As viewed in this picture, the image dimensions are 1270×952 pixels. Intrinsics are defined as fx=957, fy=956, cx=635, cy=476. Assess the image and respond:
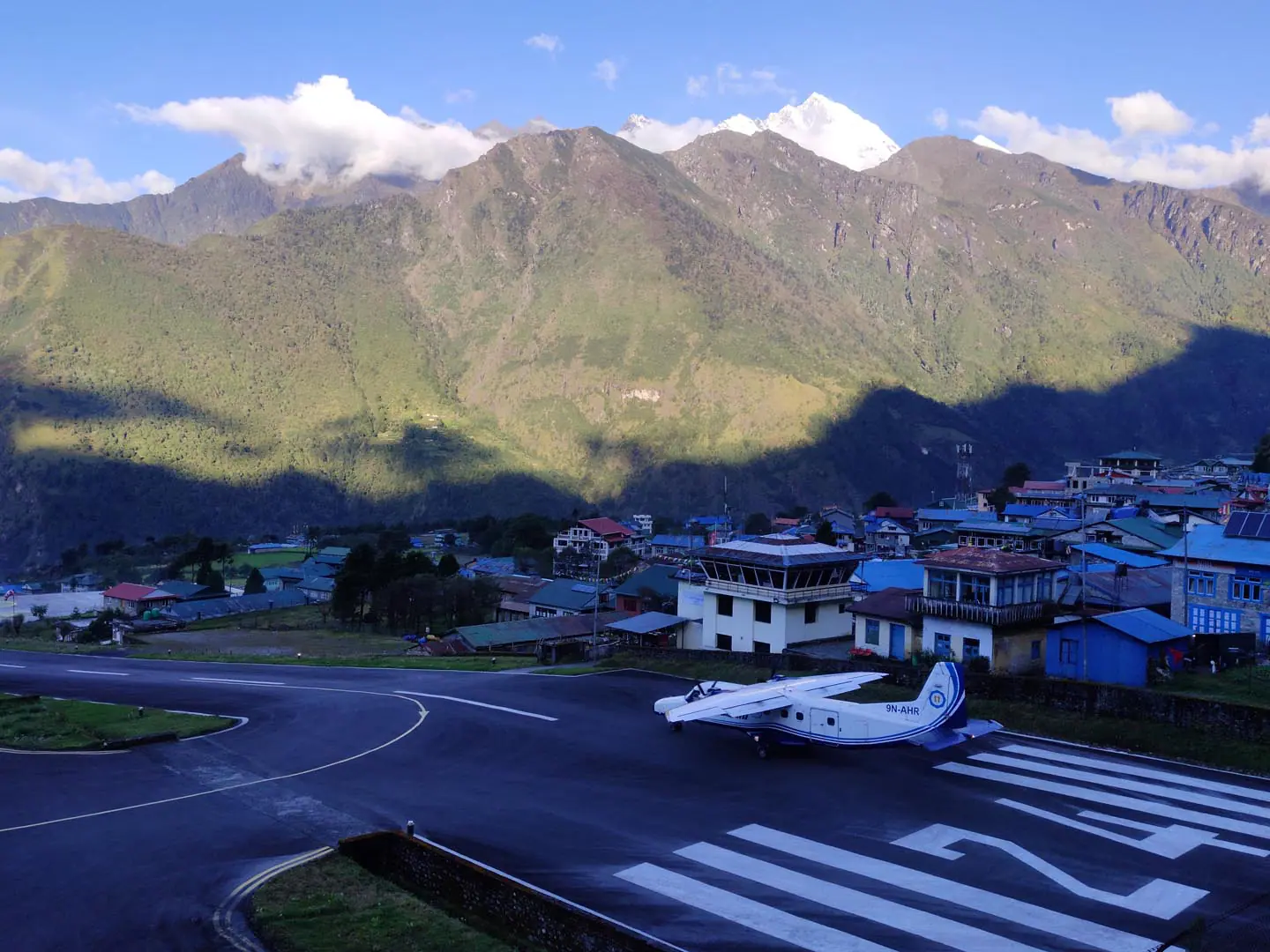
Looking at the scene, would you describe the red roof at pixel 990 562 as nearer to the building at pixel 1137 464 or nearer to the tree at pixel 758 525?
the tree at pixel 758 525

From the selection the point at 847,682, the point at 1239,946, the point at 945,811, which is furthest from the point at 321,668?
the point at 1239,946

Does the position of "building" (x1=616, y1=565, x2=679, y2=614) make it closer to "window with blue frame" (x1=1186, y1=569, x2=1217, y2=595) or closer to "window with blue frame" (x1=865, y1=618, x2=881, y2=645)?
"window with blue frame" (x1=865, y1=618, x2=881, y2=645)

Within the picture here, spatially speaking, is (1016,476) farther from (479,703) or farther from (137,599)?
(479,703)

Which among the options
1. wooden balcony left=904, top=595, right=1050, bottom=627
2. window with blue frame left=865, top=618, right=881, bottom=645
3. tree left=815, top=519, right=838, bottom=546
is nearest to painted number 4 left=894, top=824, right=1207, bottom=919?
wooden balcony left=904, top=595, right=1050, bottom=627

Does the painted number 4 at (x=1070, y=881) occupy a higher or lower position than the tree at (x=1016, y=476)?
lower

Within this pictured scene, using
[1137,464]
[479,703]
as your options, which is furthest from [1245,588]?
[1137,464]

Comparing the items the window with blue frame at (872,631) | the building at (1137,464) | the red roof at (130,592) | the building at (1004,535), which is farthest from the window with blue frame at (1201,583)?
the building at (1137,464)

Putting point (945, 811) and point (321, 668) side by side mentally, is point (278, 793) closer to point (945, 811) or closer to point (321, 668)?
point (945, 811)
